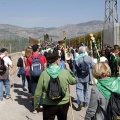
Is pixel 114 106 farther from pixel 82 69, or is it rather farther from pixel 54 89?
pixel 82 69

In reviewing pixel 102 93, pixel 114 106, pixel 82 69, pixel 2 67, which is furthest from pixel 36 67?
pixel 114 106

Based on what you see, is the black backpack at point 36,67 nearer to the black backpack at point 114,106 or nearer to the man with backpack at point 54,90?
the man with backpack at point 54,90

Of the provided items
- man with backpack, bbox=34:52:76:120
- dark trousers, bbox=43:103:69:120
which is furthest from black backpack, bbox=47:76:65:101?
dark trousers, bbox=43:103:69:120

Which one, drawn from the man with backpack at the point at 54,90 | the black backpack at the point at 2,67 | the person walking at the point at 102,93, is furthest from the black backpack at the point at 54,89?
the black backpack at the point at 2,67

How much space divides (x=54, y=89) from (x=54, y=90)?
0.02 m

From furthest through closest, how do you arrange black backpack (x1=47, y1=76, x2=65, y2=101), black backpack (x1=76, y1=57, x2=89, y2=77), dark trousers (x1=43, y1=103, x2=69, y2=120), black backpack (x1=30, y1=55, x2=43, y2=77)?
1. black backpack (x1=76, y1=57, x2=89, y2=77)
2. black backpack (x1=30, y1=55, x2=43, y2=77)
3. dark trousers (x1=43, y1=103, x2=69, y2=120)
4. black backpack (x1=47, y1=76, x2=65, y2=101)

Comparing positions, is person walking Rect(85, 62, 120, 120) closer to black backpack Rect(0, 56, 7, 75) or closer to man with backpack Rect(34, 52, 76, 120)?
man with backpack Rect(34, 52, 76, 120)

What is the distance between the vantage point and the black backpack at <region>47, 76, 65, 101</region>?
4.95m

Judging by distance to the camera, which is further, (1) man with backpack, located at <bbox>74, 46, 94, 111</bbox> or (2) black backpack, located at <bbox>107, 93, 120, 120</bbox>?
(1) man with backpack, located at <bbox>74, 46, 94, 111</bbox>

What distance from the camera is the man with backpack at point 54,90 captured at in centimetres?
498

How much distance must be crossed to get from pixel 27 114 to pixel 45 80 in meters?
3.60

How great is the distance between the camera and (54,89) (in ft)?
16.3

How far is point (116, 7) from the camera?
81.6 ft

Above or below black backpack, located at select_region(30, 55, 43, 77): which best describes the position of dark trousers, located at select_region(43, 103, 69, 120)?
below
